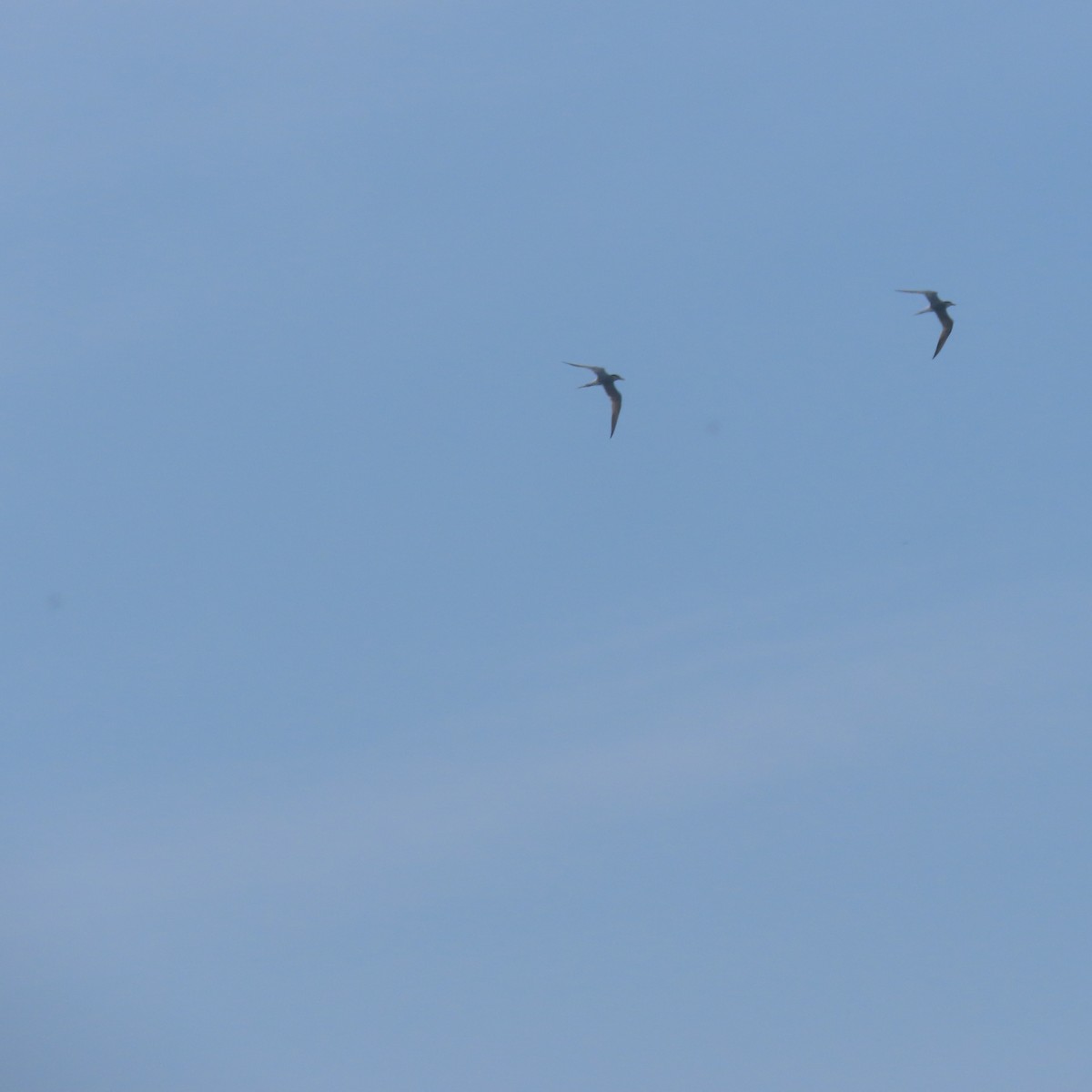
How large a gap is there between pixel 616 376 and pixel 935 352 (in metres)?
19.6

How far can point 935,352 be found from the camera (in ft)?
414

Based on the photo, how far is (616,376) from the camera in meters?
122
